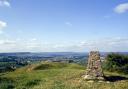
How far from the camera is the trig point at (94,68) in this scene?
34000 millimetres

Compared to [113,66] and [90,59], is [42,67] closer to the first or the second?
[113,66]

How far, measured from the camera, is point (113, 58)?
6856 cm

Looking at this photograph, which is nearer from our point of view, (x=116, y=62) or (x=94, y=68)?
(x=94, y=68)

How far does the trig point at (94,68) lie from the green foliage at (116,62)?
32.3 metres

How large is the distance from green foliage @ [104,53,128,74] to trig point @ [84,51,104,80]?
32279 millimetres

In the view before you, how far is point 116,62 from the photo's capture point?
6869 cm

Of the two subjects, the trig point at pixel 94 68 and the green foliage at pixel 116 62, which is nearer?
the trig point at pixel 94 68

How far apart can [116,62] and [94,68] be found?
35460 millimetres

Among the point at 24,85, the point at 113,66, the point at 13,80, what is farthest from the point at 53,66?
the point at 24,85

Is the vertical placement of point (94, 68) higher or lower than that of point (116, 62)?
lower

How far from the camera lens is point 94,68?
34594 mm

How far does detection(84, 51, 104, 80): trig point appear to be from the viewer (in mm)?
34000

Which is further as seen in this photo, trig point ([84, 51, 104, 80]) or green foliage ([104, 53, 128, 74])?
green foliage ([104, 53, 128, 74])

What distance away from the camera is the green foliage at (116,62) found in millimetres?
66438
